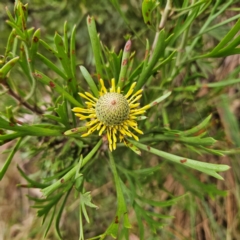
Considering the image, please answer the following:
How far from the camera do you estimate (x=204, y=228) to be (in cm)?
141

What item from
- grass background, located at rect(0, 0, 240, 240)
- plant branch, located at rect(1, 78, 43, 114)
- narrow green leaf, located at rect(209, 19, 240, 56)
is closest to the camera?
narrow green leaf, located at rect(209, 19, 240, 56)

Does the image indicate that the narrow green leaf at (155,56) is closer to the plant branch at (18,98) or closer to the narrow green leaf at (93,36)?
the narrow green leaf at (93,36)

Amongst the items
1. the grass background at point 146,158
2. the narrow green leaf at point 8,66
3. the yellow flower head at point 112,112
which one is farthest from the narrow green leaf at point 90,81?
the grass background at point 146,158

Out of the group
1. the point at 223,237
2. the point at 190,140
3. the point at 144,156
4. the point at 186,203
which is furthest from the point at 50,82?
the point at 223,237

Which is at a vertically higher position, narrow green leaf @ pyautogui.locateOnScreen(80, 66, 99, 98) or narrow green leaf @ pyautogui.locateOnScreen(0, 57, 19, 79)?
narrow green leaf @ pyautogui.locateOnScreen(80, 66, 99, 98)

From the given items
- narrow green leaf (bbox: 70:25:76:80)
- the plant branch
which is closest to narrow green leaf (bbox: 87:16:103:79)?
narrow green leaf (bbox: 70:25:76:80)

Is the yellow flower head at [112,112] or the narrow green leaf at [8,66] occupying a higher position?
the narrow green leaf at [8,66]

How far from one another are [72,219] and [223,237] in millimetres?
637

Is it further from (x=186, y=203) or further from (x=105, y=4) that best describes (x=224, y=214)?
(x=105, y=4)

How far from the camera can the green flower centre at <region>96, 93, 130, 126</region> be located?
499 mm

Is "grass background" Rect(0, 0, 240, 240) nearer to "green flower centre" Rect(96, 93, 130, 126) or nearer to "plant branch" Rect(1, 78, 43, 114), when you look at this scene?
"plant branch" Rect(1, 78, 43, 114)

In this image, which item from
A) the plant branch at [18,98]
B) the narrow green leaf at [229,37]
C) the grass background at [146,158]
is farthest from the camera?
the grass background at [146,158]

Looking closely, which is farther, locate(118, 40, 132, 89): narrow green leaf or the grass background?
the grass background

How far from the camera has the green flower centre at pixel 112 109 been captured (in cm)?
50
